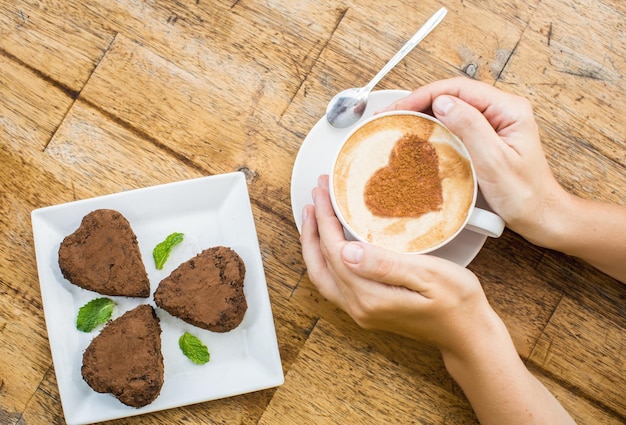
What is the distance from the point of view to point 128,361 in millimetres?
1438

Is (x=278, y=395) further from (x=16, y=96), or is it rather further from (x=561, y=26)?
(x=561, y=26)

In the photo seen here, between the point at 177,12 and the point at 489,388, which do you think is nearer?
the point at 489,388

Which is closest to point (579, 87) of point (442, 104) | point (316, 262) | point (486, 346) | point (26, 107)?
point (442, 104)

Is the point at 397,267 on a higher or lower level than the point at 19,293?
higher

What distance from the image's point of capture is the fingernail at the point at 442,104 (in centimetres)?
129

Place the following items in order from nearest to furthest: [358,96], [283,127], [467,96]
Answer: [467,96] → [358,96] → [283,127]

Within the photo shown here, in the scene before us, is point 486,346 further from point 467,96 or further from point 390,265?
point 467,96

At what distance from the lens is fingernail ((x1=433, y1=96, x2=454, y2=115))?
129 centimetres

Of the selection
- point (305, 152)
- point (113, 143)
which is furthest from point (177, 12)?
point (305, 152)

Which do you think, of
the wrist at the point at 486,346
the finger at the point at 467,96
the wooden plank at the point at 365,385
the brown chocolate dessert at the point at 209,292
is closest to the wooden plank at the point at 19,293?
the brown chocolate dessert at the point at 209,292

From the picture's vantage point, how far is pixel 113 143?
1.56 meters

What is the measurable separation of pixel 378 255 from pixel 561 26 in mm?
846

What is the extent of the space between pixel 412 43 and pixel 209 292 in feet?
2.61

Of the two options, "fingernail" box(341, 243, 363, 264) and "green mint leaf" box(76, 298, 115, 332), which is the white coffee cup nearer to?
"fingernail" box(341, 243, 363, 264)
